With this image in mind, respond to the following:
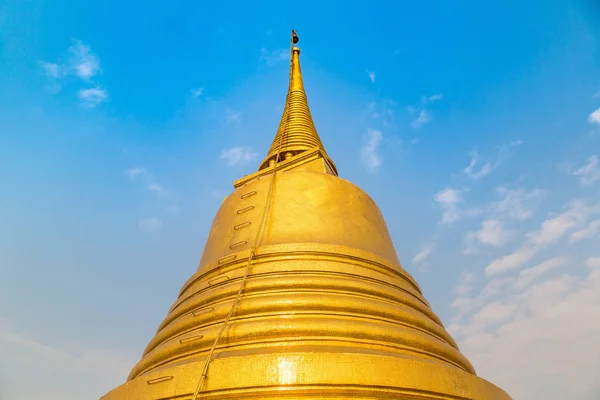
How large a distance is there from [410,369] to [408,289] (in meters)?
1.94

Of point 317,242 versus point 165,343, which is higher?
point 317,242

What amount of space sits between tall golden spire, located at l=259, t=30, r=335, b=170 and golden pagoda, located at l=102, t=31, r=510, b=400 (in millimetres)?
2205

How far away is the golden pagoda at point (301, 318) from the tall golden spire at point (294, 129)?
2.21 m

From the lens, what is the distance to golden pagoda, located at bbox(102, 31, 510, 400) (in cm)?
335

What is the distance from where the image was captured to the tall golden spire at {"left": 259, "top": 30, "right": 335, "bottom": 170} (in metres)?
9.06

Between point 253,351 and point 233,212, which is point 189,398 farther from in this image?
point 233,212

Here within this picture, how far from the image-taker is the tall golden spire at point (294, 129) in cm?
906

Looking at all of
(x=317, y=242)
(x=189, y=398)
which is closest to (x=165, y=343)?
(x=189, y=398)

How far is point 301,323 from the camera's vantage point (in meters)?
3.93

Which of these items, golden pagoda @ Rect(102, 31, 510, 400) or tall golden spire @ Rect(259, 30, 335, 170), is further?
tall golden spire @ Rect(259, 30, 335, 170)

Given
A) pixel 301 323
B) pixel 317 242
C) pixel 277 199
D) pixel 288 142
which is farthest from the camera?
pixel 288 142

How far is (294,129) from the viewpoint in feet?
31.6

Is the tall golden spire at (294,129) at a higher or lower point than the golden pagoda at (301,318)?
higher

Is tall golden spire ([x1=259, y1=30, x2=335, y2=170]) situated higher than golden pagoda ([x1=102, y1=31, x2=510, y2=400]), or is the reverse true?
tall golden spire ([x1=259, y1=30, x2=335, y2=170])
